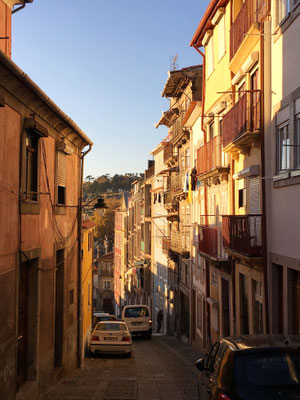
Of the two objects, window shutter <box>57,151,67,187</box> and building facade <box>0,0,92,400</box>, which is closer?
building facade <box>0,0,92,400</box>

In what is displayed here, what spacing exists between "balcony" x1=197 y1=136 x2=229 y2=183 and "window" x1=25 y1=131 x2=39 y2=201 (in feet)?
24.2

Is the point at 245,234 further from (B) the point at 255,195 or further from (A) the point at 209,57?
(A) the point at 209,57

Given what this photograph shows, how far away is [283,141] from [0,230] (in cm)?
646

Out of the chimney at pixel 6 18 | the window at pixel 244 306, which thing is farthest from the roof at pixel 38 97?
the window at pixel 244 306

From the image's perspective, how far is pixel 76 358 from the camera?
58.7ft

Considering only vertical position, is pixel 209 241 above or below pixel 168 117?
below

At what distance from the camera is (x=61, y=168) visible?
50.1 feet

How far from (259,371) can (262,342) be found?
24.8 inches

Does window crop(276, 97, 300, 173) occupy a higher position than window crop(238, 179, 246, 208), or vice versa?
window crop(276, 97, 300, 173)

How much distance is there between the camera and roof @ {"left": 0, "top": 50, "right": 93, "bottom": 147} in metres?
9.02

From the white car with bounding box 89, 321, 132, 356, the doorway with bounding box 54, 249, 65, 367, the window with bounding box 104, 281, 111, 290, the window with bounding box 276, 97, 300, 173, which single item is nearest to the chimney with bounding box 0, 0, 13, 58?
the doorway with bounding box 54, 249, 65, 367

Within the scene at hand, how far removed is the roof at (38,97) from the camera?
355 inches

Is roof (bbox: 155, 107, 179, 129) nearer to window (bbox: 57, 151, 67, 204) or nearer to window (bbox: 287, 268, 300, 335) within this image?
window (bbox: 57, 151, 67, 204)

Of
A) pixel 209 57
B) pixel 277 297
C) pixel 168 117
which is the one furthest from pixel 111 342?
pixel 168 117
